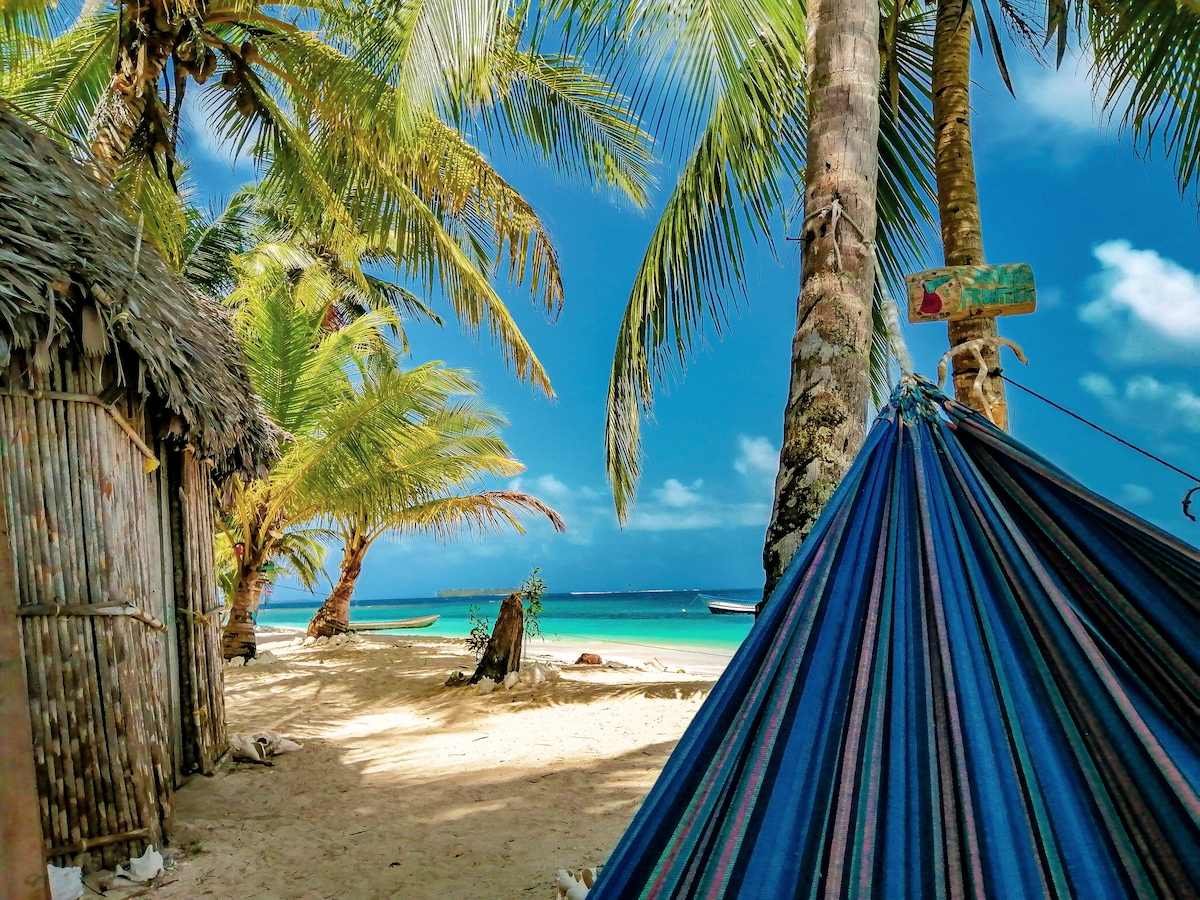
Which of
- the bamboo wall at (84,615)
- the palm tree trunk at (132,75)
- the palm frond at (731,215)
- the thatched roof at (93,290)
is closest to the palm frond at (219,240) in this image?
the palm tree trunk at (132,75)

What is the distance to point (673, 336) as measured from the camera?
382cm

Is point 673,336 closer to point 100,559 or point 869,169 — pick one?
point 869,169

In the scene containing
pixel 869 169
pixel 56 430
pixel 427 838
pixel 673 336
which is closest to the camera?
pixel 869 169

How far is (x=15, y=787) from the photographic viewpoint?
2.18ft

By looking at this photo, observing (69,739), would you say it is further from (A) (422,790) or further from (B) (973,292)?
(B) (973,292)

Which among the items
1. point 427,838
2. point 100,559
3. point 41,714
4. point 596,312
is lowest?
point 427,838

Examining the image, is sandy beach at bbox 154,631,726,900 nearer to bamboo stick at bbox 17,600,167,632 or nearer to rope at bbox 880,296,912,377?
bamboo stick at bbox 17,600,167,632

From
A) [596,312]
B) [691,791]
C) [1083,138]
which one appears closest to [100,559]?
[691,791]

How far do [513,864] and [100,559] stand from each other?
1437mm

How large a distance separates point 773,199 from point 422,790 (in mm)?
2920

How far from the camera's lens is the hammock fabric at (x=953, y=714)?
0.82 m

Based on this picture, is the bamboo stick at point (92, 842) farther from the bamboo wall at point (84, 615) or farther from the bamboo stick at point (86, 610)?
the bamboo stick at point (86, 610)

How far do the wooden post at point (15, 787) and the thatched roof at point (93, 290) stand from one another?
1497 mm

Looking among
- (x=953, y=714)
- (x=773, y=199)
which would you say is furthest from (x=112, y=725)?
(x=773, y=199)
